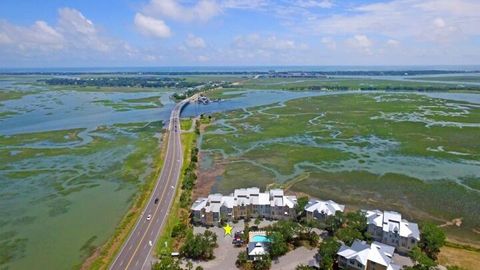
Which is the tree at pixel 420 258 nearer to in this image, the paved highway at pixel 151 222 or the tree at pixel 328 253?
the tree at pixel 328 253

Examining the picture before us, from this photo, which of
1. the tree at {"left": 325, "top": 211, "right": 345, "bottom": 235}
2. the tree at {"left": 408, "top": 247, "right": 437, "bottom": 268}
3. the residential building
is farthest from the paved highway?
the tree at {"left": 408, "top": 247, "right": 437, "bottom": 268}

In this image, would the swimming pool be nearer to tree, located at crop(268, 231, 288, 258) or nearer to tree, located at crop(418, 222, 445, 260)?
tree, located at crop(268, 231, 288, 258)

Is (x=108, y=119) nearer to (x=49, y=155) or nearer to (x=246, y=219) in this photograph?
(x=49, y=155)

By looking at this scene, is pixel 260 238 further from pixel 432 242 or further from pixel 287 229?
pixel 432 242

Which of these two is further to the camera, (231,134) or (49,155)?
(231,134)

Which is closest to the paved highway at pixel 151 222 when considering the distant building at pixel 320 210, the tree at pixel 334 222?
the distant building at pixel 320 210

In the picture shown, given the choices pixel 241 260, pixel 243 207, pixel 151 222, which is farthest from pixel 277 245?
pixel 151 222

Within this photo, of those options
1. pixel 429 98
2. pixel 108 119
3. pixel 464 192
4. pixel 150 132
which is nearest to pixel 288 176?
pixel 464 192
